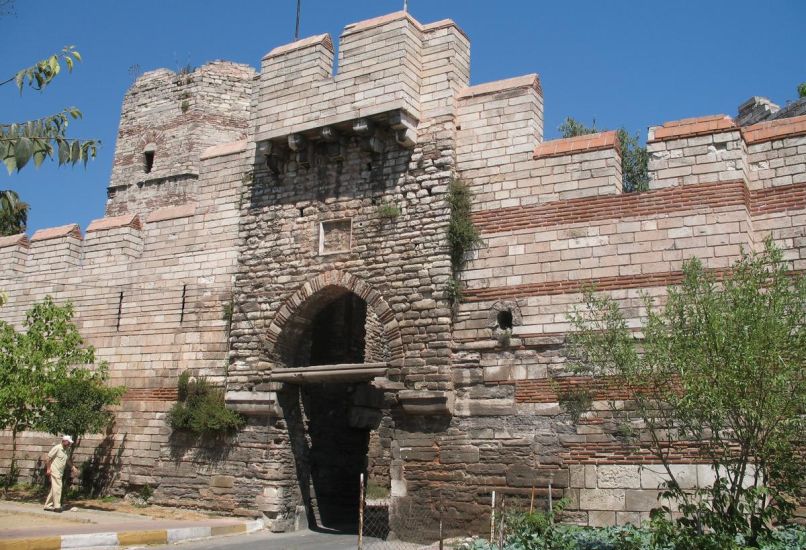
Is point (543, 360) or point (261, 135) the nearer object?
point (543, 360)

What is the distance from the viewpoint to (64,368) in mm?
14477

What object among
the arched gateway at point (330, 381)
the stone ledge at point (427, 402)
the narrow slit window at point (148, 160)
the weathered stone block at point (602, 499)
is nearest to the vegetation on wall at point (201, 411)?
the arched gateway at point (330, 381)

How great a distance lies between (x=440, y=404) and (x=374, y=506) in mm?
5678

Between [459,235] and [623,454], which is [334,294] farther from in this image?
[623,454]

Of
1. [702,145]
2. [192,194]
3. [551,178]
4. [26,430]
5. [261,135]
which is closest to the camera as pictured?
[702,145]

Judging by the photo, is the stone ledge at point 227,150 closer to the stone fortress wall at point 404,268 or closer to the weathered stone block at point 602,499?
the stone fortress wall at point 404,268

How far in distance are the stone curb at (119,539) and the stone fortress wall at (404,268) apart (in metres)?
1.29

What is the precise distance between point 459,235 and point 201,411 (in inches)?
207

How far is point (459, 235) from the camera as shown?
12.1m

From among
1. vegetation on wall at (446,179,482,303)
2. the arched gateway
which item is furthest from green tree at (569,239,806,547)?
the arched gateway

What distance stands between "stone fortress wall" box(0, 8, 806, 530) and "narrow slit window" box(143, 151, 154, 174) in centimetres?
750

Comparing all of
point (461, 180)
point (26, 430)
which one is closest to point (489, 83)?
point (461, 180)

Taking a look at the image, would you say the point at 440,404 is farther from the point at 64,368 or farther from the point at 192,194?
the point at 192,194

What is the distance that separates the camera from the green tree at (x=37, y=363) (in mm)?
14211
